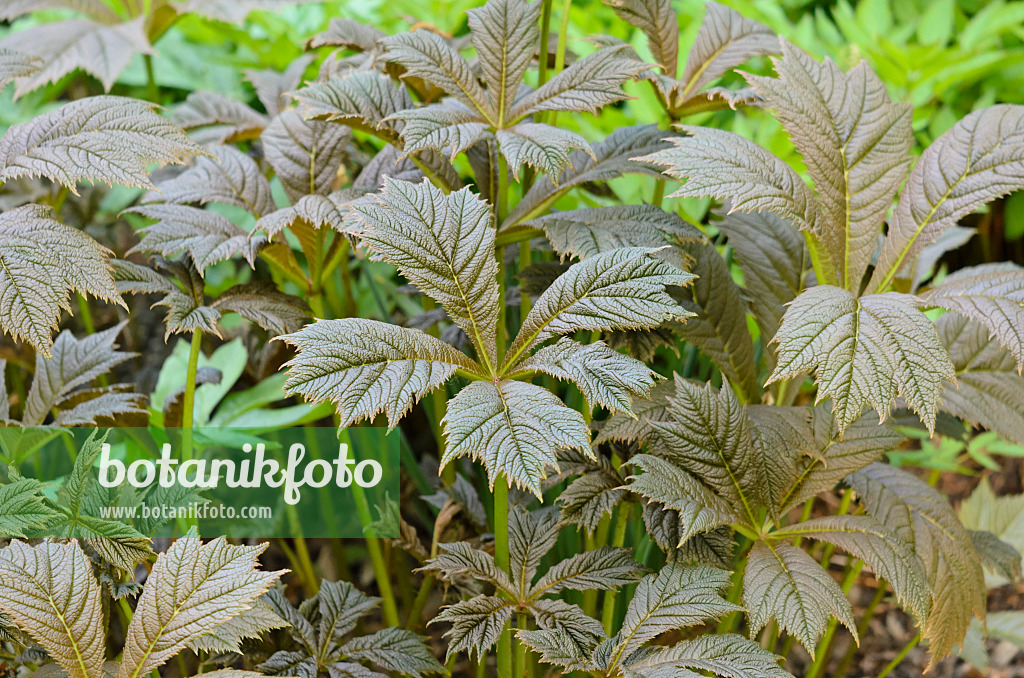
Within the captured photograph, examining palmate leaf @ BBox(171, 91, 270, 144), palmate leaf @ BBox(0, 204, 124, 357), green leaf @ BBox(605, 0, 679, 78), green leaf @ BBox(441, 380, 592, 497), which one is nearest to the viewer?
green leaf @ BBox(441, 380, 592, 497)

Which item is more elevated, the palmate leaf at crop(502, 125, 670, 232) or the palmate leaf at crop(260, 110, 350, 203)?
the palmate leaf at crop(260, 110, 350, 203)

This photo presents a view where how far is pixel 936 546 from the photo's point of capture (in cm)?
80

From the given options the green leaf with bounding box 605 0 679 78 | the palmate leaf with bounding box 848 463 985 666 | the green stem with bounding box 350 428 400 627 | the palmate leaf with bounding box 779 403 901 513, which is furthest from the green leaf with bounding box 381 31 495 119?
the palmate leaf with bounding box 848 463 985 666

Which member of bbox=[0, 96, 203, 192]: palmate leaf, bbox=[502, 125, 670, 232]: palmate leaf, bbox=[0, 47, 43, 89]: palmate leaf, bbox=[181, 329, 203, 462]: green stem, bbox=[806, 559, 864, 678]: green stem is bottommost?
bbox=[806, 559, 864, 678]: green stem

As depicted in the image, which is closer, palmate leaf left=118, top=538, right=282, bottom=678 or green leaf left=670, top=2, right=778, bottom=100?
palmate leaf left=118, top=538, right=282, bottom=678

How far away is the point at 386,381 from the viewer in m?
0.67

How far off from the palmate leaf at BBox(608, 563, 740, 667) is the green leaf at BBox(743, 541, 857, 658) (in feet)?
0.09

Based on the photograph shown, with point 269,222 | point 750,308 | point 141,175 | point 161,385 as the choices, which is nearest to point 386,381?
point 269,222

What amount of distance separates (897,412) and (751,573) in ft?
1.25

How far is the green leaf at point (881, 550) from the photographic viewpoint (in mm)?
745

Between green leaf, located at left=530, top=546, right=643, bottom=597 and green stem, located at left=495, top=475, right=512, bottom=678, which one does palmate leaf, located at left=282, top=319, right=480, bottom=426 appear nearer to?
green stem, located at left=495, top=475, right=512, bottom=678

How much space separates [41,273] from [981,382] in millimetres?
1120

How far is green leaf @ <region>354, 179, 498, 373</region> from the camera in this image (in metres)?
0.72

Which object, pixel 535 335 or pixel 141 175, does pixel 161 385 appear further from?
pixel 535 335
